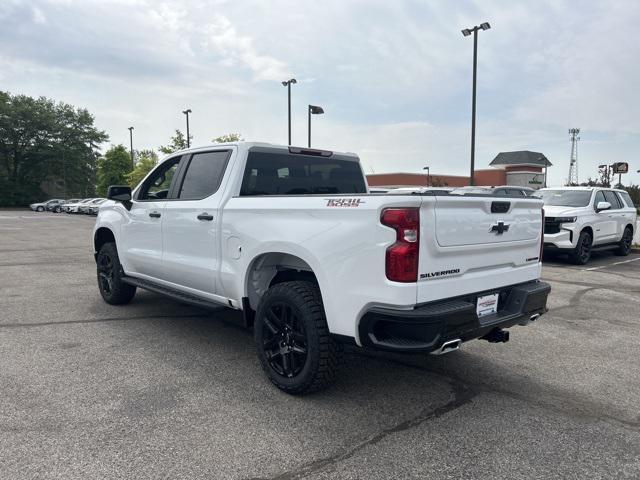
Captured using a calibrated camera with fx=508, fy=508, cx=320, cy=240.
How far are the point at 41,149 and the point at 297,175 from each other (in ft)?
231

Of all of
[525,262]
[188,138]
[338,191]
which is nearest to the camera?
[525,262]

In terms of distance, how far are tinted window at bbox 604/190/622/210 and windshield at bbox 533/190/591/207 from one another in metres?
0.89

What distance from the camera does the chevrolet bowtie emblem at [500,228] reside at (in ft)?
12.0

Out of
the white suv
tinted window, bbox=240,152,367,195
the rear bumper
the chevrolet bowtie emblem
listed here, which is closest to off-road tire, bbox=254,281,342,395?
the rear bumper

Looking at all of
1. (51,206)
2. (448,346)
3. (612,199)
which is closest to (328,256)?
(448,346)

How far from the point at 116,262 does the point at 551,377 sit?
5007 mm

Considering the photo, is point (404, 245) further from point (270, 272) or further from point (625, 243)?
point (625, 243)

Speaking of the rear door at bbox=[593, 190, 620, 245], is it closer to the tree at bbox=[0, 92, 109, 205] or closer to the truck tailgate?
the truck tailgate

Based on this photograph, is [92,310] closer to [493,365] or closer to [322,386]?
[322,386]

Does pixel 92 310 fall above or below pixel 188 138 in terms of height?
below

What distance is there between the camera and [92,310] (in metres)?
6.39

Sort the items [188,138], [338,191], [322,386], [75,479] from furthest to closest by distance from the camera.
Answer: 1. [188,138]
2. [338,191]
3. [322,386]
4. [75,479]

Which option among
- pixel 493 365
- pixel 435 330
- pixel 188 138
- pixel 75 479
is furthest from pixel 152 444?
pixel 188 138

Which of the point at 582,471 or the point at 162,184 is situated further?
the point at 162,184
